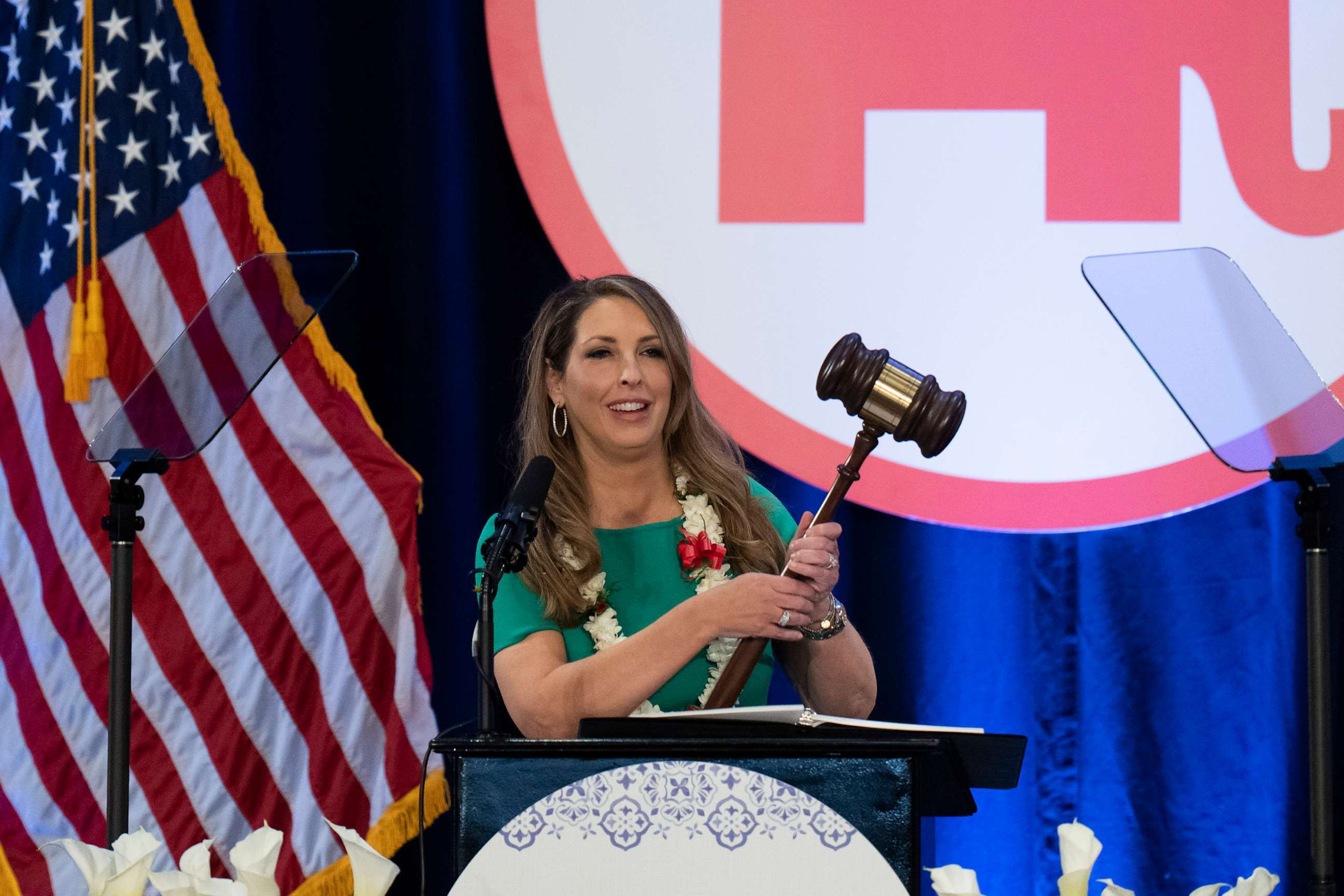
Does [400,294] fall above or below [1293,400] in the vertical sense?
above

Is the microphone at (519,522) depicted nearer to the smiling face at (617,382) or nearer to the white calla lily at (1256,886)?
the smiling face at (617,382)

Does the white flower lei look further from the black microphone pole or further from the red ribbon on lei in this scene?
the black microphone pole

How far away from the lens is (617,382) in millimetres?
1936

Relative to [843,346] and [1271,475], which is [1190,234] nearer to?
[1271,475]

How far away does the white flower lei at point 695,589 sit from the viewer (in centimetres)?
186

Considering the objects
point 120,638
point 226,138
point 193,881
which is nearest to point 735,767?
point 193,881

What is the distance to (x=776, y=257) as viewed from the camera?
8.34ft

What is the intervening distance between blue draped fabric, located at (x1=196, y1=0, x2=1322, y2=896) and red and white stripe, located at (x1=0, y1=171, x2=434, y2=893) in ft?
0.39

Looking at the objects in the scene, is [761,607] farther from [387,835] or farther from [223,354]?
[387,835]

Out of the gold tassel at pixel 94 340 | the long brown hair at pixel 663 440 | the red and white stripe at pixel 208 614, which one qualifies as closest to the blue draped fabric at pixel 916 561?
the red and white stripe at pixel 208 614

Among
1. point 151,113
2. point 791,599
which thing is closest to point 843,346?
point 791,599

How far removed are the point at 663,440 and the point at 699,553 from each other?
22cm

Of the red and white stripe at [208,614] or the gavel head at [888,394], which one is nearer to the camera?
the gavel head at [888,394]

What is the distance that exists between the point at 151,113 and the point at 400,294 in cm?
65
